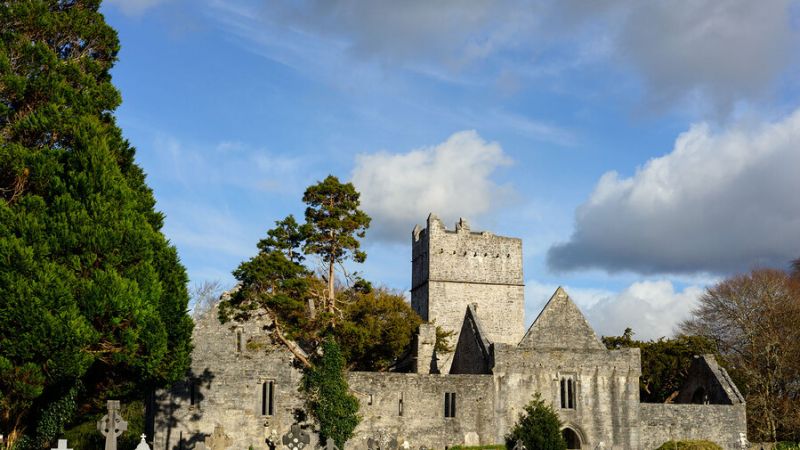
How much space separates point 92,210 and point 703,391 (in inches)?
1257

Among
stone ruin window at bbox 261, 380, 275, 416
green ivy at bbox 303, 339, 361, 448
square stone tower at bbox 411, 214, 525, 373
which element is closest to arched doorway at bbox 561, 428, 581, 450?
green ivy at bbox 303, 339, 361, 448

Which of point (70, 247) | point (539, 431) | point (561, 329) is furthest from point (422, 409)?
point (70, 247)

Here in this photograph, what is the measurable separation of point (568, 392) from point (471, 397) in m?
4.74

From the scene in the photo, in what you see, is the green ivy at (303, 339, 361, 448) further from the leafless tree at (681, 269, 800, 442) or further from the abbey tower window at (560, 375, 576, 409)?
the leafless tree at (681, 269, 800, 442)

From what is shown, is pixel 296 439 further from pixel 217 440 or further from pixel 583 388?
pixel 583 388

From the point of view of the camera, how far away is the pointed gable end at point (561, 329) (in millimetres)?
41156

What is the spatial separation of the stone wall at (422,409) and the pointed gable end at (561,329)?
441 cm

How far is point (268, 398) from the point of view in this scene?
3797cm

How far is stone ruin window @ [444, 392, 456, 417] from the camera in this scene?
1494 inches

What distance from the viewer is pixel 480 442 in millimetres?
37656

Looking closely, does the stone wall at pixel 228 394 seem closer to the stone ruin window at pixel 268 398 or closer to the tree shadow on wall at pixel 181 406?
the tree shadow on wall at pixel 181 406

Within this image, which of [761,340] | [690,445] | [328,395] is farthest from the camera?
[761,340]

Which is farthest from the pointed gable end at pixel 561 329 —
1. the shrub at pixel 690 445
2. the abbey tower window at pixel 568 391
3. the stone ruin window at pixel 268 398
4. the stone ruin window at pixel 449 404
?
the stone ruin window at pixel 268 398

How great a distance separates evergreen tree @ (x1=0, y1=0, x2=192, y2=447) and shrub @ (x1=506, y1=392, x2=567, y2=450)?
1518 centimetres
